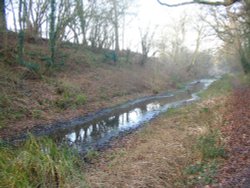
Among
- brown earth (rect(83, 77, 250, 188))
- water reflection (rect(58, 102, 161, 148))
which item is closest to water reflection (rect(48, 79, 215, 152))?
water reflection (rect(58, 102, 161, 148))

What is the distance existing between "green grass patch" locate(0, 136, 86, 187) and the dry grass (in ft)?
3.65

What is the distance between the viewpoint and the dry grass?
25.9 feet

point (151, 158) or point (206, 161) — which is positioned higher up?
point (206, 161)

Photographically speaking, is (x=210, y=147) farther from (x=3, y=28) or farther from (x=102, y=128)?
(x=3, y=28)

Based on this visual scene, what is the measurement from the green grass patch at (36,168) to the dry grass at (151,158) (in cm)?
111

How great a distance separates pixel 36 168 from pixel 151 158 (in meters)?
4.04

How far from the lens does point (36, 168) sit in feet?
21.0

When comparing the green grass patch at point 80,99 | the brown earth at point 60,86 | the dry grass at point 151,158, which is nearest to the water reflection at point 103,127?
the dry grass at point 151,158

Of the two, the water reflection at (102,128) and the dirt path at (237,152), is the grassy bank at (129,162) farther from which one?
the water reflection at (102,128)

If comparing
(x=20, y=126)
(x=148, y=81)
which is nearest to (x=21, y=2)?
(x=20, y=126)

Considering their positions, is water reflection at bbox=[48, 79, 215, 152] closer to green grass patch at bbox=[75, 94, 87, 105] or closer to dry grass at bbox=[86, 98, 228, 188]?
dry grass at bbox=[86, 98, 228, 188]

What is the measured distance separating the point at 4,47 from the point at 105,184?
1779 centimetres

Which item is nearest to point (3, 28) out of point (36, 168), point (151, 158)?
point (151, 158)

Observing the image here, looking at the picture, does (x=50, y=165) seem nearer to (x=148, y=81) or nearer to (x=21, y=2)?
(x=21, y=2)
